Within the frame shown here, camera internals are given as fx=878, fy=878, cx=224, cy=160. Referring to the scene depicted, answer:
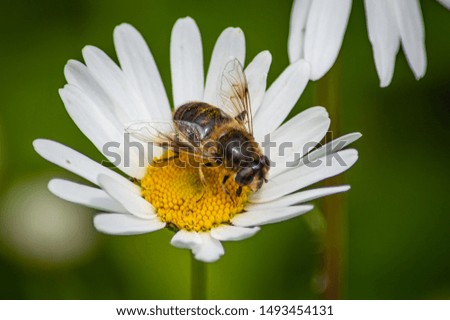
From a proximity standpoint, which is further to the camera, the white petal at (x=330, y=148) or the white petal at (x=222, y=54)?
the white petal at (x=222, y=54)

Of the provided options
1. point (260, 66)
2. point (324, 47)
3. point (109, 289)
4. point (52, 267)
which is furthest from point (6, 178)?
point (324, 47)

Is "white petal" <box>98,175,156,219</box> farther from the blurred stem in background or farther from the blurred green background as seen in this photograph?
the blurred green background

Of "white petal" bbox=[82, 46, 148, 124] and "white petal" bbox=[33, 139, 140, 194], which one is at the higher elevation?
"white petal" bbox=[82, 46, 148, 124]

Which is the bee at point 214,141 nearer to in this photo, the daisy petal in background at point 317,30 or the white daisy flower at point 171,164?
the white daisy flower at point 171,164

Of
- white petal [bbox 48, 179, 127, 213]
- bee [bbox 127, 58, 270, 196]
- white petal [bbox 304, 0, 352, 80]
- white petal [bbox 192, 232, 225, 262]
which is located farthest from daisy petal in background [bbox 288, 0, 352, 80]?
white petal [bbox 48, 179, 127, 213]

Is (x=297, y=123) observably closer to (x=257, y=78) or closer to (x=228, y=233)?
(x=257, y=78)

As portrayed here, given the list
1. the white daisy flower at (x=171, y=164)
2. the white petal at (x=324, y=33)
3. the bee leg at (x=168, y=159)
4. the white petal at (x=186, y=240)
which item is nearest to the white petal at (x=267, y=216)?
the white daisy flower at (x=171, y=164)
